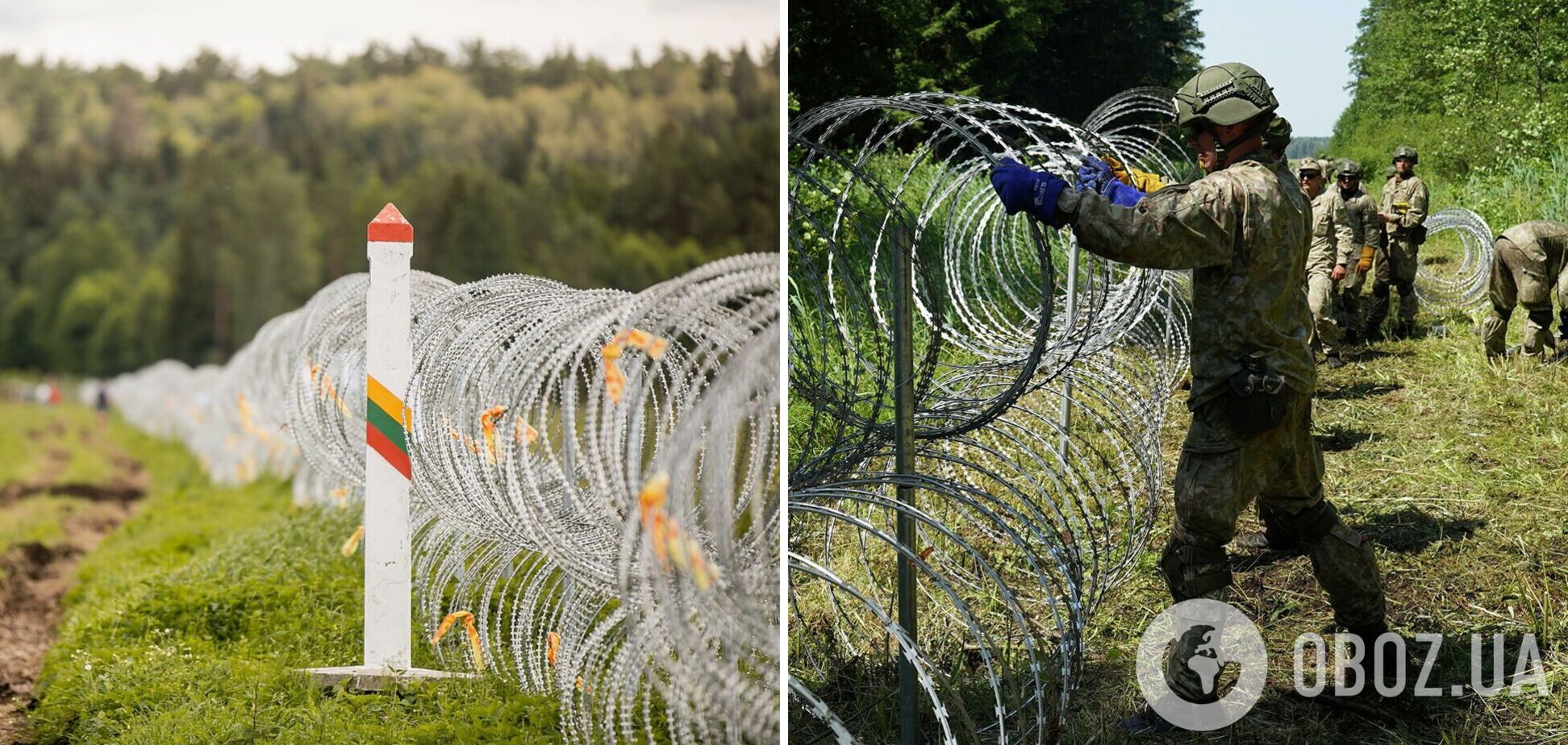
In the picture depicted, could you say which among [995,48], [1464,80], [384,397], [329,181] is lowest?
Answer: [384,397]

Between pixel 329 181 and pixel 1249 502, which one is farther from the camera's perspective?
pixel 329 181

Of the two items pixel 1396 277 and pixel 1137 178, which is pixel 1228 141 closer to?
pixel 1137 178

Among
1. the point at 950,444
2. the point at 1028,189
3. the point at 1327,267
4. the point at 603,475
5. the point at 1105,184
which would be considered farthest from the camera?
the point at 1327,267

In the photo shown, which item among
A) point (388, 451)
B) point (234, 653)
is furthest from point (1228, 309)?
point (234, 653)

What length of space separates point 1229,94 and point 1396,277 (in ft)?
7.76

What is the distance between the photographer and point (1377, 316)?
6207 mm

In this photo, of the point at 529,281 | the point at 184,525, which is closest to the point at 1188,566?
the point at 529,281

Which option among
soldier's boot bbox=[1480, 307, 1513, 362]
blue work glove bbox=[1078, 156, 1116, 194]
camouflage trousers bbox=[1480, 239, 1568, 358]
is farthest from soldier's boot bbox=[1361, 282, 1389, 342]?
blue work glove bbox=[1078, 156, 1116, 194]

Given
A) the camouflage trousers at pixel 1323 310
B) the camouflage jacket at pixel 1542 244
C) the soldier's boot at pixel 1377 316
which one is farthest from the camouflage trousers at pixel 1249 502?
the camouflage trousers at pixel 1323 310

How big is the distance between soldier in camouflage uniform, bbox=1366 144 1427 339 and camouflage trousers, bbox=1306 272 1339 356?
575 millimetres

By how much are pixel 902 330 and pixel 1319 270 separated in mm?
5531

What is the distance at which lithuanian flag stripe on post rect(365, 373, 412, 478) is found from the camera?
4590 millimetres

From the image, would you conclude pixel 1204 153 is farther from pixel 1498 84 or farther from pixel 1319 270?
pixel 1319 270

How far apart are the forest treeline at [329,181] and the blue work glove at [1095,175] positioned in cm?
1543
